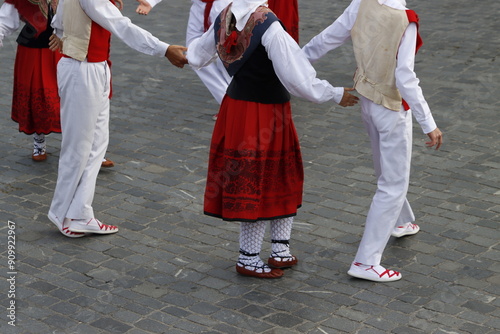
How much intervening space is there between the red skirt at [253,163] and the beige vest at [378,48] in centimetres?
49

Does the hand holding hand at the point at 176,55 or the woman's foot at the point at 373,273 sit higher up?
the hand holding hand at the point at 176,55

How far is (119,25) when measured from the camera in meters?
5.48

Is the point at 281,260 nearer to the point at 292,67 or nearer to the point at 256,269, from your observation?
the point at 256,269

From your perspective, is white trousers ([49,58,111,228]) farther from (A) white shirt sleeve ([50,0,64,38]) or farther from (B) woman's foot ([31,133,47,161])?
(B) woman's foot ([31,133,47,161])

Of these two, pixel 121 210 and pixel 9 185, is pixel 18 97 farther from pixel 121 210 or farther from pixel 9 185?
pixel 121 210

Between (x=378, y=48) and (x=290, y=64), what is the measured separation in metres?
0.54

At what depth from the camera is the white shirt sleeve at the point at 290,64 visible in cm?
477

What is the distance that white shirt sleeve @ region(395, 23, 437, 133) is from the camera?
484 centimetres

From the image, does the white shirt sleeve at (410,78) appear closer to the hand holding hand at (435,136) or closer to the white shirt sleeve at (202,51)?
the hand holding hand at (435,136)

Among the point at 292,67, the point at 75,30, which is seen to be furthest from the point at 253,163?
the point at 75,30

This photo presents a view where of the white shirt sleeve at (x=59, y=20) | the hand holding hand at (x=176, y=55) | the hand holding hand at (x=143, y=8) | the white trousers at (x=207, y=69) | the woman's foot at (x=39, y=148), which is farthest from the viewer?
the white trousers at (x=207, y=69)

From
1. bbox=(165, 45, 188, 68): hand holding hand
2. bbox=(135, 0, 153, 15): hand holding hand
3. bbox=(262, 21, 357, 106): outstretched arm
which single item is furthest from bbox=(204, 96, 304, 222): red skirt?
bbox=(135, 0, 153, 15): hand holding hand

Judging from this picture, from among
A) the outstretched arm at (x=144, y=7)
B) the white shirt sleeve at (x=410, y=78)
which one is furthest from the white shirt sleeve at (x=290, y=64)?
the outstretched arm at (x=144, y=7)

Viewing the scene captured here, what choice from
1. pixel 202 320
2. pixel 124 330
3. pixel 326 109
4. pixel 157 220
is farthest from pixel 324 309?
pixel 326 109
